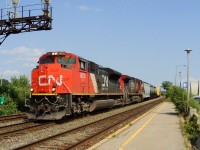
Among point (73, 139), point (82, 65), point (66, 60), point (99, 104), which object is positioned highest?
point (66, 60)

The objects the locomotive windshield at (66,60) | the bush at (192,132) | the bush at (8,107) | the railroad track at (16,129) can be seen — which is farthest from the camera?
the bush at (8,107)

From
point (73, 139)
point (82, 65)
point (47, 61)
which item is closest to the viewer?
point (73, 139)

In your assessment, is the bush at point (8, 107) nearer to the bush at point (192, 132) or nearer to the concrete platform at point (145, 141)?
the concrete platform at point (145, 141)

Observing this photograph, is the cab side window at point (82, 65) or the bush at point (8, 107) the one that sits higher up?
the cab side window at point (82, 65)

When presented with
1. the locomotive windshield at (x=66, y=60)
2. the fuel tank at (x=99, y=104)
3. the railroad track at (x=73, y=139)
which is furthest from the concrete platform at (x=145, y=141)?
the fuel tank at (x=99, y=104)

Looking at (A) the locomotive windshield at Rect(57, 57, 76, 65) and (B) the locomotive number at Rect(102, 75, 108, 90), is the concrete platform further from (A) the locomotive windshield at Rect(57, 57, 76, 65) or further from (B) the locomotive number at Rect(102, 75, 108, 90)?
(B) the locomotive number at Rect(102, 75, 108, 90)

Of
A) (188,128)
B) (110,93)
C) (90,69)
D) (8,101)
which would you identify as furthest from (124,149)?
(110,93)

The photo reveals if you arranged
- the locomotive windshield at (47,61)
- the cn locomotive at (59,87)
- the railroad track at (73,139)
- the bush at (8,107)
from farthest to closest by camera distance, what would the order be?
the bush at (8,107), the locomotive windshield at (47,61), the cn locomotive at (59,87), the railroad track at (73,139)

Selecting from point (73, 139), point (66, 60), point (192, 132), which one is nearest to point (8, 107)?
point (66, 60)

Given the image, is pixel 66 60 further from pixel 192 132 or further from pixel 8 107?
pixel 192 132

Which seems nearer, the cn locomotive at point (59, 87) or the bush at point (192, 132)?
the bush at point (192, 132)

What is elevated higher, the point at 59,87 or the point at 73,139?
the point at 59,87

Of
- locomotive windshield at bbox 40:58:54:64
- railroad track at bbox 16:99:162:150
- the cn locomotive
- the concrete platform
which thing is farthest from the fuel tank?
the concrete platform

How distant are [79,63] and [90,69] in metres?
2.99
